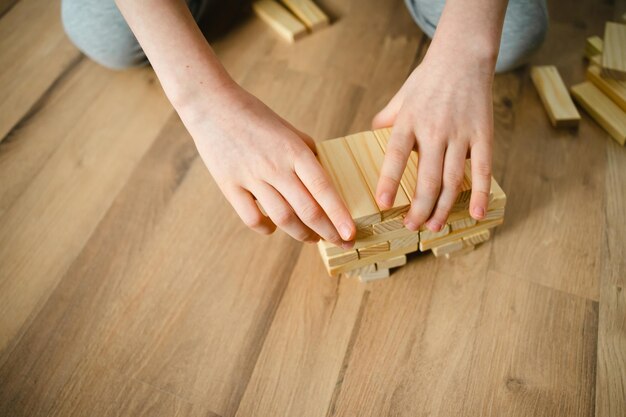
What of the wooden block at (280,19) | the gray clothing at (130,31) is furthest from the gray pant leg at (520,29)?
the wooden block at (280,19)

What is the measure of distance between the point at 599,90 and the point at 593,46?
0.13 m

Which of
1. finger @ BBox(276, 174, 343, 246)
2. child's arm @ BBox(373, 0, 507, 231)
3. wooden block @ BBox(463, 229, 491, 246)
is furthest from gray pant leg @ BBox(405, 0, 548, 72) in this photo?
finger @ BBox(276, 174, 343, 246)

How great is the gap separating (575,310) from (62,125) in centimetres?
123

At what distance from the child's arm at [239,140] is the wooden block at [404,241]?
13cm

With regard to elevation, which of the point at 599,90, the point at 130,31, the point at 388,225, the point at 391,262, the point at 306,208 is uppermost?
the point at 130,31

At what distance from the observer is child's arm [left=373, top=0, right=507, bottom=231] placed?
Result: 2.35ft

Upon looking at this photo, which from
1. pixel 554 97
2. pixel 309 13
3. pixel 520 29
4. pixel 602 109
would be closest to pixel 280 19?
pixel 309 13

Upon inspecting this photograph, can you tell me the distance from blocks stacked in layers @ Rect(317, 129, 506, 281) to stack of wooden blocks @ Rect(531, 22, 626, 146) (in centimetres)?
40

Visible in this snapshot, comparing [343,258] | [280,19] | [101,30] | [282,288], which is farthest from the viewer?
[280,19]

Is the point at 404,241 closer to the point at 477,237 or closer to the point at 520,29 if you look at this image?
the point at 477,237

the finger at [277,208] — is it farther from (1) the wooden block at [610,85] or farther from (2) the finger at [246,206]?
(1) the wooden block at [610,85]

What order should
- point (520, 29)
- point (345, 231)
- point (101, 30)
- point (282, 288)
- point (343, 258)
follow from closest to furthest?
1. point (345, 231)
2. point (343, 258)
3. point (282, 288)
4. point (520, 29)
5. point (101, 30)

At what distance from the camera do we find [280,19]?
51.6 inches

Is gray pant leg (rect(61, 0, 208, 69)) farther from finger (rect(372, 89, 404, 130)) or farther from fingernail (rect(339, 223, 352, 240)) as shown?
fingernail (rect(339, 223, 352, 240))
